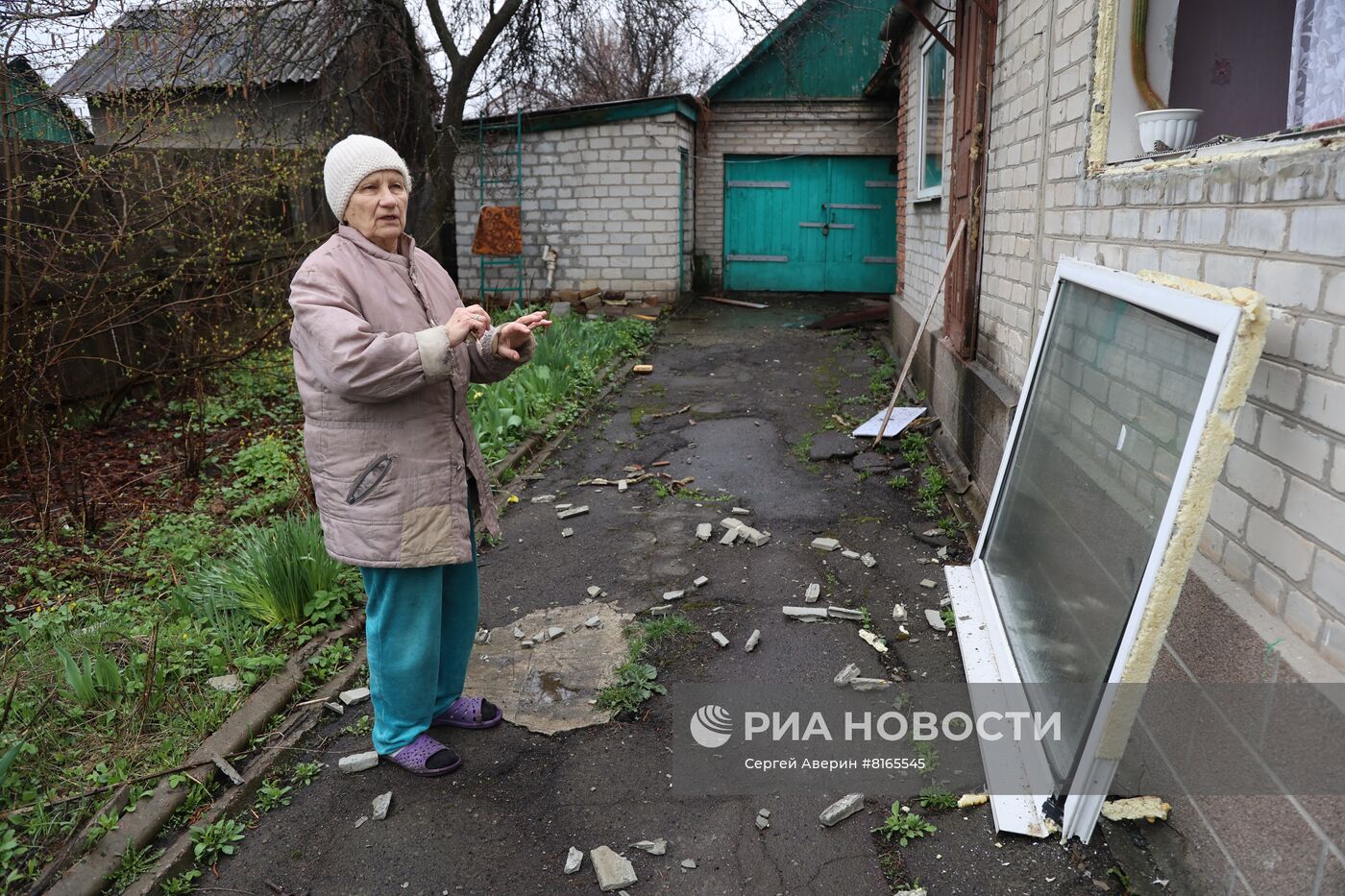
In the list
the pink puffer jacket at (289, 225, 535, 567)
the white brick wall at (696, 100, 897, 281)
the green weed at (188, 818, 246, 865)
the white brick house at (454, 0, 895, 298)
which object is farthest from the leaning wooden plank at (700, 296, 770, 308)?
the green weed at (188, 818, 246, 865)

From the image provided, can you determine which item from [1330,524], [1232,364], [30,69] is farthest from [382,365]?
[30,69]

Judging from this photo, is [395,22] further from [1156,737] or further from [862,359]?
[1156,737]

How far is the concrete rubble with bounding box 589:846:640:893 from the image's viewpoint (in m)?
2.46

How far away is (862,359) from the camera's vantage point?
393 inches

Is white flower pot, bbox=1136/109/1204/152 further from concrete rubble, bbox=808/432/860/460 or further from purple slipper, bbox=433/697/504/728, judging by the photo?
concrete rubble, bbox=808/432/860/460

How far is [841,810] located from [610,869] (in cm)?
69

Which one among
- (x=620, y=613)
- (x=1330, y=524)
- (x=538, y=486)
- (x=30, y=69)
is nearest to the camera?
(x=1330, y=524)

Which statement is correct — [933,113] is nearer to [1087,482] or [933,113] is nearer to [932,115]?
[932,115]

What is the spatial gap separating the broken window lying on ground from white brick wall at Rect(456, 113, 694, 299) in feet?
34.0

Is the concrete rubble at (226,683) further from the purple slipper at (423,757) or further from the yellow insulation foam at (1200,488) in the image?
the yellow insulation foam at (1200,488)

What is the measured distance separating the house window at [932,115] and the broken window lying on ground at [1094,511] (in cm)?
500

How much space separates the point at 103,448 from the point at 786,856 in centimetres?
605

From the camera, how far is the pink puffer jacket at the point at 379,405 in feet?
8.11

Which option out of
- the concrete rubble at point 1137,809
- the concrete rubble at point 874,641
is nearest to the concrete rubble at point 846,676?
the concrete rubble at point 874,641
